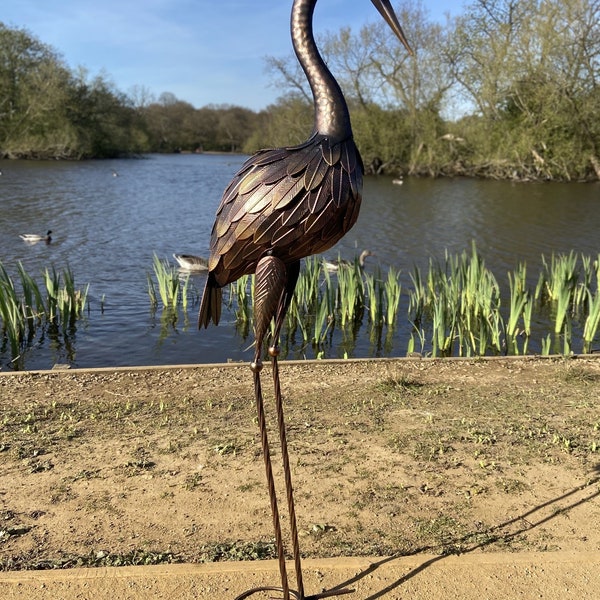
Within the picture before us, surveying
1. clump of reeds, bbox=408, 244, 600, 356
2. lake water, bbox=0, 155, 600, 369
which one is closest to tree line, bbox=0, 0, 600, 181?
lake water, bbox=0, 155, 600, 369

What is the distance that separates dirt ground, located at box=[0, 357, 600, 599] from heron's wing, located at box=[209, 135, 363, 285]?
1.66 m

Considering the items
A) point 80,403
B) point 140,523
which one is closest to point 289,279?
point 140,523

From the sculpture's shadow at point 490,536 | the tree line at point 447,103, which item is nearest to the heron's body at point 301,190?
the sculpture's shadow at point 490,536

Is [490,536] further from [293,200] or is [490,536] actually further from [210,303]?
[293,200]

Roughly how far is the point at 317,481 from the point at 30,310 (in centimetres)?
526

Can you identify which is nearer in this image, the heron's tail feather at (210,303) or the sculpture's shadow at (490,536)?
the heron's tail feather at (210,303)

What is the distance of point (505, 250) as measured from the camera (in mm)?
13508

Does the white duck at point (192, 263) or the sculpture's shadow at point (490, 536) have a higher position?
the white duck at point (192, 263)

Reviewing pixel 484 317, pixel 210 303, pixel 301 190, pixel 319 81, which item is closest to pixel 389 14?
pixel 319 81

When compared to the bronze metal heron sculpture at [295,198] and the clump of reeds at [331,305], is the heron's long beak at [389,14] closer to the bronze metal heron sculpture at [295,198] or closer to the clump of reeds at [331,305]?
the bronze metal heron sculpture at [295,198]

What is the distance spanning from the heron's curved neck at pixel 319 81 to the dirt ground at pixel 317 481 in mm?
2121

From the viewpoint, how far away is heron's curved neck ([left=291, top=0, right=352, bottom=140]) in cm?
252

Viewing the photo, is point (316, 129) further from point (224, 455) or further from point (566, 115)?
point (566, 115)

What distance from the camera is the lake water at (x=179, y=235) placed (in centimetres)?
780
